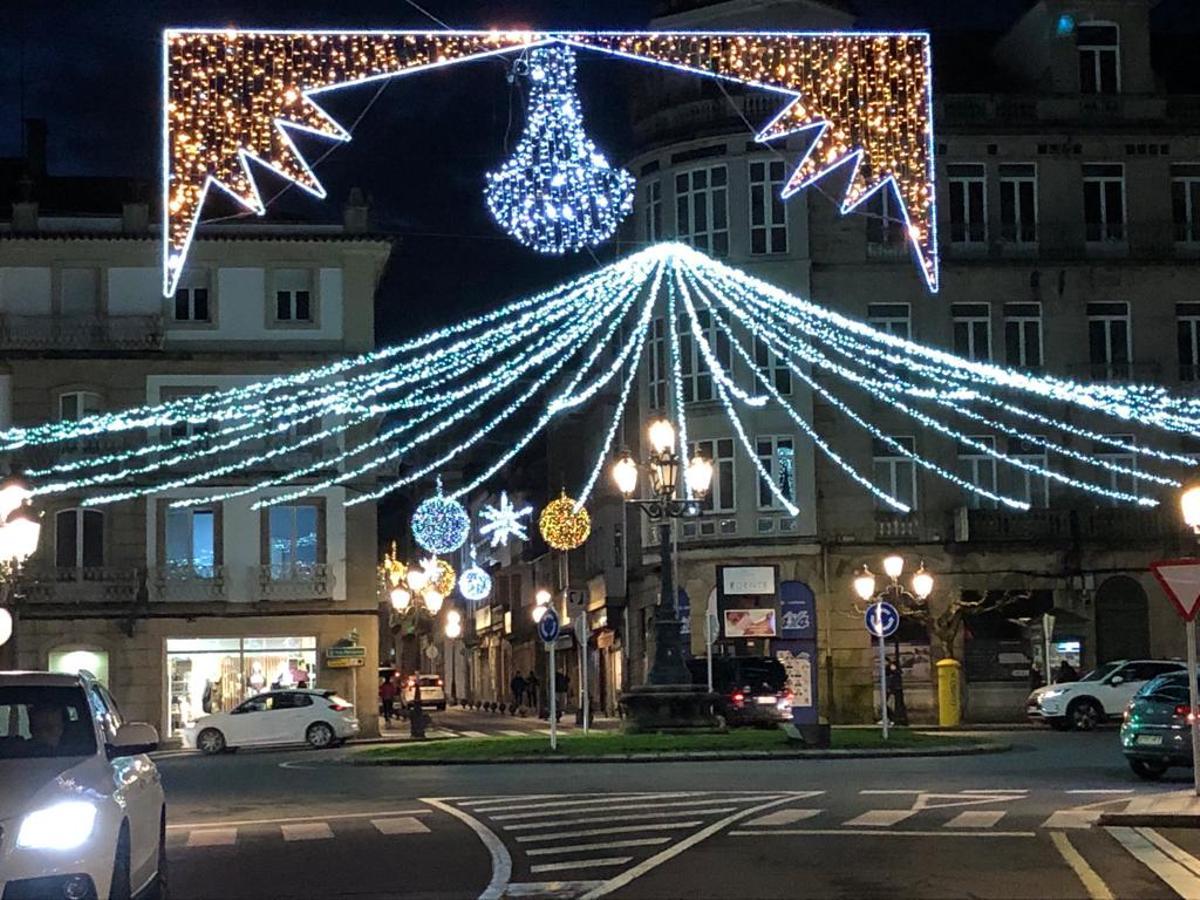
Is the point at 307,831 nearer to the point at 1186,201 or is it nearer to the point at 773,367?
the point at 773,367

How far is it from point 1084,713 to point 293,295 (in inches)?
931

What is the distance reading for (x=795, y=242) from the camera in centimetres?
5025

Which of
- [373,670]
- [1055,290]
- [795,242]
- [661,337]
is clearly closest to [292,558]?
[373,670]

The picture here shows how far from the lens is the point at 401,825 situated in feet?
63.0

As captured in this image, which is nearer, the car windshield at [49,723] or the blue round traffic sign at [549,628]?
the car windshield at [49,723]

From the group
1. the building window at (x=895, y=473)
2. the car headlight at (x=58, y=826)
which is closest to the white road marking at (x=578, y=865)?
the car headlight at (x=58, y=826)

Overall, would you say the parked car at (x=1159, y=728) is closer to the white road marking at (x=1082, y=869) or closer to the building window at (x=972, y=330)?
the white road marking at (x=1082, y=869)

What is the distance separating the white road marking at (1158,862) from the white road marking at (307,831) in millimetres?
7370

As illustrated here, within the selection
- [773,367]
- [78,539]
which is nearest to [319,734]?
[78,539]

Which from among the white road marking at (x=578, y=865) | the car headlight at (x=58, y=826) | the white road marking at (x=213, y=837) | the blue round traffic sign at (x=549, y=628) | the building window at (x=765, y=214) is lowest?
the white road marking at (x=213, y=837)

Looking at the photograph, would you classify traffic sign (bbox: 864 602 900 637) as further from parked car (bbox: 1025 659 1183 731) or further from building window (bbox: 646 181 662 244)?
building window (bbox: 646 181 662 244)

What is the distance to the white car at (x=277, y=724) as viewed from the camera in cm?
4234

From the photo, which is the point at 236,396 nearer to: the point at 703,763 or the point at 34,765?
the point at 703,763

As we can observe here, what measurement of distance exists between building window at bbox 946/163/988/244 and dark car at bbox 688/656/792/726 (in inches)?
530
